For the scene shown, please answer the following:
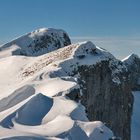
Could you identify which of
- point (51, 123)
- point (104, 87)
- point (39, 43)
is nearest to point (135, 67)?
point (39, 43)

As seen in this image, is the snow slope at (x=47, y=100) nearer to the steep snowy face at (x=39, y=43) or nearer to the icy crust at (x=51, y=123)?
the icy crust at (x=51, y=123)

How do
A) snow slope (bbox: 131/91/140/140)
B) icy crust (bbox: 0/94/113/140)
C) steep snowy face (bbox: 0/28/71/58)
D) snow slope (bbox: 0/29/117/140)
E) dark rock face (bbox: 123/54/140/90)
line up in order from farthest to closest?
dark rock face (bbox: 123/54/140/90), snow slope (bbox: 131/91/140/140), steep snowy face (bbox: 0/28/71/58), snow slope (bbox: 0/29/117/140), icy crust (bbox: 0/94/113/140)

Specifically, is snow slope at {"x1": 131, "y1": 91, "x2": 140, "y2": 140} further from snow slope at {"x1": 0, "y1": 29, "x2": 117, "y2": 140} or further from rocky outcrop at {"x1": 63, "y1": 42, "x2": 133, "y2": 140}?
snow slope at {"x1": 0, "y1": 29, "x2": 117, "y2": 140}

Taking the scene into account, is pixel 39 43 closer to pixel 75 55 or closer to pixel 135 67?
pixel 75 55

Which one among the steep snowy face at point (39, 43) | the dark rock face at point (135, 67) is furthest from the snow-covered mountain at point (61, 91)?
the dark rock face at point (135, 67)

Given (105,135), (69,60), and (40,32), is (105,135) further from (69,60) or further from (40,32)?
(40,32)

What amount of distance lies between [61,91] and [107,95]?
13.3m

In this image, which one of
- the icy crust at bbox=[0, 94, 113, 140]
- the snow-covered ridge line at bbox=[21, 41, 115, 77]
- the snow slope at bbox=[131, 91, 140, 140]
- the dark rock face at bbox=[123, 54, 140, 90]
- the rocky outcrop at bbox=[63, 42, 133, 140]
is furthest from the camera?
the dark rock face at bbox=[123, 54, 140, 90]

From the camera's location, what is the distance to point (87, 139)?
1772 centimetres

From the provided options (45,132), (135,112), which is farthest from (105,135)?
(135,112)

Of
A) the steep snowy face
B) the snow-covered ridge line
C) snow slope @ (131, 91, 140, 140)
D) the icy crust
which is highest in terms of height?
the icy crust

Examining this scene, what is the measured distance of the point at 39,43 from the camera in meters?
55.2

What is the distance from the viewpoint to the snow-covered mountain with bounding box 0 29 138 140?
1845cm

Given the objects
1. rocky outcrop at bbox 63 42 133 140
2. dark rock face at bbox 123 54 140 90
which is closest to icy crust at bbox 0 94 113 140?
rocky outcrop at bbox 63 42 133 140
